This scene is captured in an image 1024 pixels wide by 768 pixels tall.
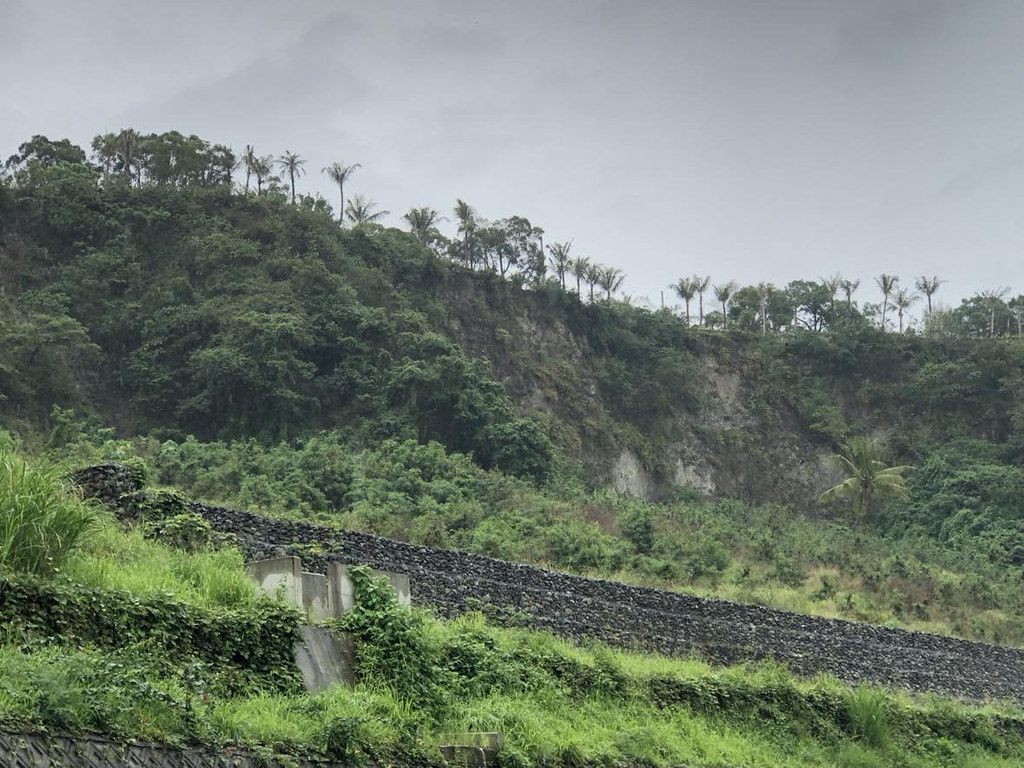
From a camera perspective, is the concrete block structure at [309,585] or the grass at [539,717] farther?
the concrete block structure at [309,585]

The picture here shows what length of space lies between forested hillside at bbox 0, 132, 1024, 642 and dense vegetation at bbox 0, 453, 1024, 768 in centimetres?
864

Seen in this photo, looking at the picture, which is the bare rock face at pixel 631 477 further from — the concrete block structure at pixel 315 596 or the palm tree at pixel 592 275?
the concrete block structure at pixel 315 596

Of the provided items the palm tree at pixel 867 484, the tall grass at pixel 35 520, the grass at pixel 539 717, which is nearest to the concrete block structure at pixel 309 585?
the grass at pixel 539 717

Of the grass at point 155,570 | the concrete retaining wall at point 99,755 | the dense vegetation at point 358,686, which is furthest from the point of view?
the grass at point 155,570

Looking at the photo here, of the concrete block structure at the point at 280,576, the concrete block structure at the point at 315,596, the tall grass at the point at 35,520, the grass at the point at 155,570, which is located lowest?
the concrete block structure at the point at 315,596

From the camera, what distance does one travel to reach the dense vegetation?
26.4ft

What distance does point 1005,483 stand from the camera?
4566cm

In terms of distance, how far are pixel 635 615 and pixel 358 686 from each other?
8684 millimetres

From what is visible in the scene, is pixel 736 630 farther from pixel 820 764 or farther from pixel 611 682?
pixel 611 682

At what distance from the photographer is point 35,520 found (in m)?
9.56

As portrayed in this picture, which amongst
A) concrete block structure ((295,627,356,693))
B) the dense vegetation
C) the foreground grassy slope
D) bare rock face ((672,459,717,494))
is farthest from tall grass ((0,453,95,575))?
bare rock face ((672,459,717,494))

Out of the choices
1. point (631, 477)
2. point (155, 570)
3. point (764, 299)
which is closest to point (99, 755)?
point (155, 570)

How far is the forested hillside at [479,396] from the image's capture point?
29.3 meters

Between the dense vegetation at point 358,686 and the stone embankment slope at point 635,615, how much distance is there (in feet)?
3.18
